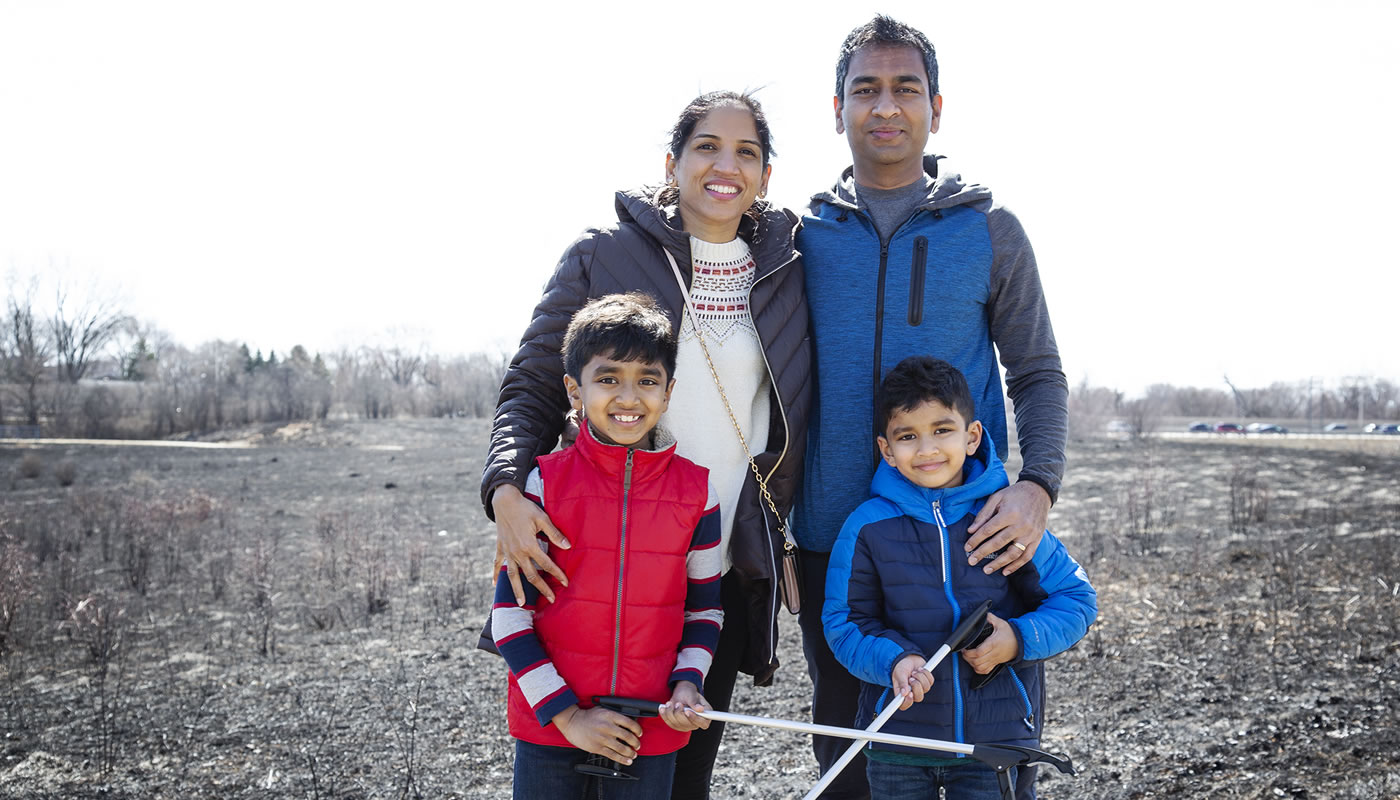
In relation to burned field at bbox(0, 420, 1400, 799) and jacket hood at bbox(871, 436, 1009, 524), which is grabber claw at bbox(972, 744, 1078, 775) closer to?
jacket hood at bbox(871, 436, 1009, 524)

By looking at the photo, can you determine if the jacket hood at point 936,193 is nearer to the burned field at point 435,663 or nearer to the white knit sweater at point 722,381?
the white knit sweater at point 722,381

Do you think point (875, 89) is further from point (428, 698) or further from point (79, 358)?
point (79, 358)

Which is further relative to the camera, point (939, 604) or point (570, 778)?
point (939, 604)

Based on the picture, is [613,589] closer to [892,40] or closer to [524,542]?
[524,542]

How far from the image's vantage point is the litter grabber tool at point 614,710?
2246mm

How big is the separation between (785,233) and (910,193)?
47cm

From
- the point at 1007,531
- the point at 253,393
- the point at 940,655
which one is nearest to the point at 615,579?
the point at 940,655

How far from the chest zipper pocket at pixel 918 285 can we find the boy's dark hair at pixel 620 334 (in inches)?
31.3

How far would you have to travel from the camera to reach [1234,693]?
583 cm

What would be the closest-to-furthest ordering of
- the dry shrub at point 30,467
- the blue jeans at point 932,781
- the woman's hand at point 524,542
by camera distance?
the woman's hand at point 524,542, the blue jeans at point 932,781, the dry shrub at point 30,467

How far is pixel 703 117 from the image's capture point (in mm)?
2740

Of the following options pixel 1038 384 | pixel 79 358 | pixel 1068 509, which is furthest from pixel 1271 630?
pixel 79 358

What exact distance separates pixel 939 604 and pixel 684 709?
2.64 feet

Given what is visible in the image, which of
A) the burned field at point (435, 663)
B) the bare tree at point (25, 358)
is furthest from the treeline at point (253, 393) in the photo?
the burned field at point (435, 663)
